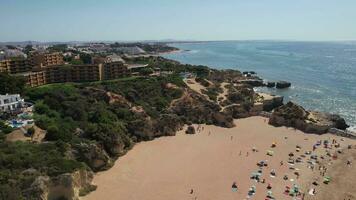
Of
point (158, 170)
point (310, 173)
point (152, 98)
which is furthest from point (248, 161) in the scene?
point (152, 98)

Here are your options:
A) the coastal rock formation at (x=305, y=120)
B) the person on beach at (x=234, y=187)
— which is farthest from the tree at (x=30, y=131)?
the coastal rock formation at (x=305, y=120)

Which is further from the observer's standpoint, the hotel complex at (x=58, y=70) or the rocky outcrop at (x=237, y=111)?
the hotel complex at (x=58, y=70)

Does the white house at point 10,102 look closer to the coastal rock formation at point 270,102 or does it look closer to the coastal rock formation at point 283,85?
the coastal rock formation at point 270,102

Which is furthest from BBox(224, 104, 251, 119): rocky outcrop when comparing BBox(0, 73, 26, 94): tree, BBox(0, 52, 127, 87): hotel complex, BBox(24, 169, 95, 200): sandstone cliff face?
BBox(0, 73, 26, 94): tree

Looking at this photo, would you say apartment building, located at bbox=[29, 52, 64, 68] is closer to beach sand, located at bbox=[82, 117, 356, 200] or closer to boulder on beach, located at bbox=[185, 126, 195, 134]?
boulder on beach, located at bbox=[185, 126, 195, 134]

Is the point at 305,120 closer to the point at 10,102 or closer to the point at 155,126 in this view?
the point at 155,126

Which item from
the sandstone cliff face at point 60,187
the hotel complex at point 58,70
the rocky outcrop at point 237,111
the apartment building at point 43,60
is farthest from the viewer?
the apartment building at point 43,60

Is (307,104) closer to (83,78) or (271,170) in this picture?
(271,170)
